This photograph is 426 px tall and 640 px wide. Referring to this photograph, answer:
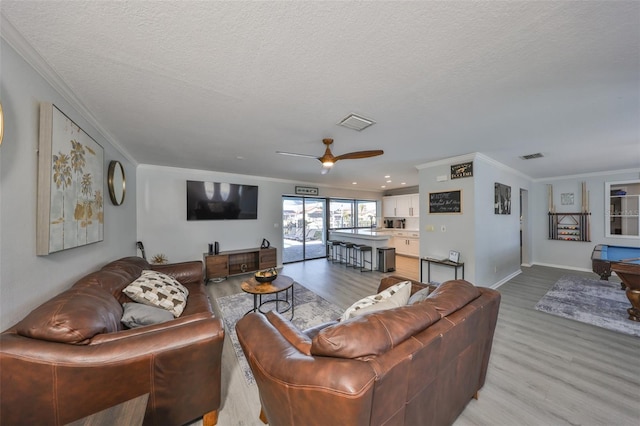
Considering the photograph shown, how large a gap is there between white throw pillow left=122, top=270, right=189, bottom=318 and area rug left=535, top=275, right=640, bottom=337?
4.96 meters

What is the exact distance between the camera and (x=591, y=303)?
3.58 meters

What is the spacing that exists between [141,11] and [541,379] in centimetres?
389

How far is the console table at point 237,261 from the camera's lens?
191 inches

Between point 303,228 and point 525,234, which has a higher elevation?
point 303,228

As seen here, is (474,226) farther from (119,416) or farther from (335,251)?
(119,416)

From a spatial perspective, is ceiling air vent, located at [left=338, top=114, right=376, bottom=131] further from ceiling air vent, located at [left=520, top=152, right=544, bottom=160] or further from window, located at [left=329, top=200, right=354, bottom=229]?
window, located at [left=329, top=200, right=354, bottom=229]

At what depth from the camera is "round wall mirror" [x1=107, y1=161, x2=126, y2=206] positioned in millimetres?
2820

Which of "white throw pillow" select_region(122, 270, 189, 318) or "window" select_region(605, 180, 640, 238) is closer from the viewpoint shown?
"white throw pillow" select_region(122, 270, 189, 318)

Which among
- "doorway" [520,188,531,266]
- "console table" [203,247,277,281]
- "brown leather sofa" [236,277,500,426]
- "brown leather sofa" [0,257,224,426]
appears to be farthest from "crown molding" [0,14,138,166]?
"doorway" [520,188,531,266]

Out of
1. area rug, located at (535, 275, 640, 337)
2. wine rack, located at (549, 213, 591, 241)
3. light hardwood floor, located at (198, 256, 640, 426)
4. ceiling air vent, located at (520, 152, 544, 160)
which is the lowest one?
light hardwood floor, located at (198, 256, 640, 426)

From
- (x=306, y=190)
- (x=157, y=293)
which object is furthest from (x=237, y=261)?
(x=157, y=293)

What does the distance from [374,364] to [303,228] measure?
6190 mm

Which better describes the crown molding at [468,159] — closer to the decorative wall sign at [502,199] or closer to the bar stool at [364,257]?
the decorative wall sign at [502,199]

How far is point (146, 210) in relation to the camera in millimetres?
4570
